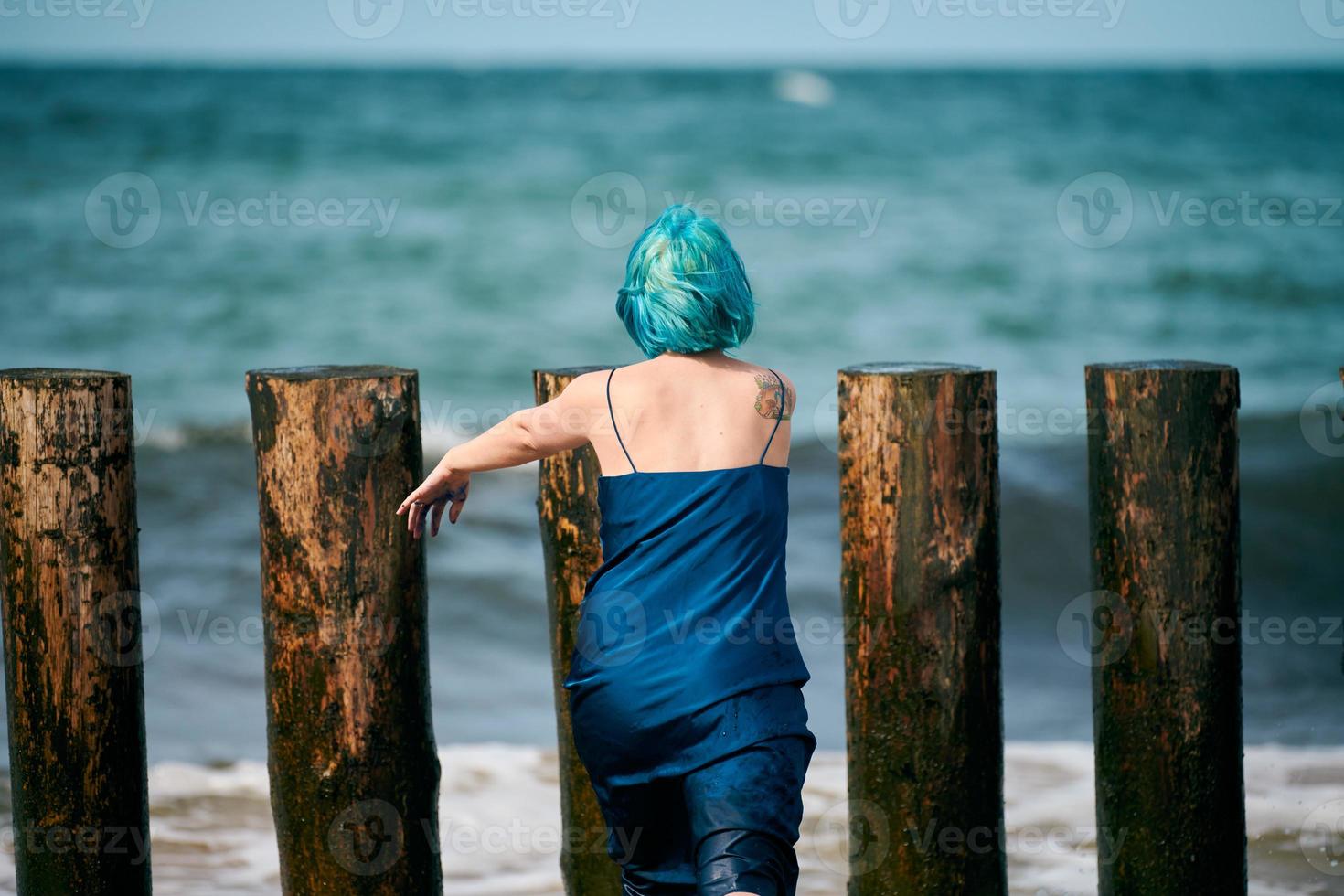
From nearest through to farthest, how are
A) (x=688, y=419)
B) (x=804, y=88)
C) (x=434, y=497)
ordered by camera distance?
(x=688, y=419) < (x=434, y=497) < (x=804, y=88)

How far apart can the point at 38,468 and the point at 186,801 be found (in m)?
2.17

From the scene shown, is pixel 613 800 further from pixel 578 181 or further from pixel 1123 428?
pixel 578 181

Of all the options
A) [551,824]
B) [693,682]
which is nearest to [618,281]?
[551,824]

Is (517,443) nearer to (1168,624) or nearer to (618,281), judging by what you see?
(1168,624)

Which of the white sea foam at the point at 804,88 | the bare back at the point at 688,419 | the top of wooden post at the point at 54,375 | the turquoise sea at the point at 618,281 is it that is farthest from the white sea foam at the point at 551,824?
the white sea foam at the point at 804,88

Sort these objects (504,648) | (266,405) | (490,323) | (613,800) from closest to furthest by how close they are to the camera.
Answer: (613,800) → (266,405) → (504,648) → (490,323)

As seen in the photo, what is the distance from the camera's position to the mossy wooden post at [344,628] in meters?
3.12

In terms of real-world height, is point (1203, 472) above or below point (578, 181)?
below

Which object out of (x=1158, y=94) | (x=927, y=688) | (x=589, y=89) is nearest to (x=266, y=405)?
(x=927, y=688)

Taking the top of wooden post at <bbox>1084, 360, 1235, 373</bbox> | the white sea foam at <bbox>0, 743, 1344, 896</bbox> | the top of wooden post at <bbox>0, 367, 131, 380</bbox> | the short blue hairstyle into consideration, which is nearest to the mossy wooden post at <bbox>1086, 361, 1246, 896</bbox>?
the top of wooden post at <bbox>1084, 360, 1235, 373</bbox>

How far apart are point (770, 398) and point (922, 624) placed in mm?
730

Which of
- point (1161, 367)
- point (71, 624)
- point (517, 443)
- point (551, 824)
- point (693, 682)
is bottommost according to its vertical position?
point (551, 824)

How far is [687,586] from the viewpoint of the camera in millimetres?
2791

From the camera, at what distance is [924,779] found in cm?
326
